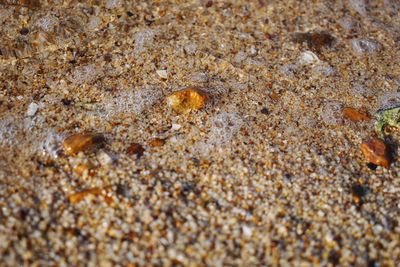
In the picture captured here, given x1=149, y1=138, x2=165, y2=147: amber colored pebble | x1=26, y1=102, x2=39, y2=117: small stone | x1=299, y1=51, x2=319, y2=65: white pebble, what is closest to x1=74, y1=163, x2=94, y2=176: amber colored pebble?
x1=149, y1=138, x2=165, y2=147: amber colored pebble

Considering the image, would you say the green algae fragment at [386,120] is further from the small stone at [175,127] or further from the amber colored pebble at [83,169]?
the amber colored pebble at [83,169]

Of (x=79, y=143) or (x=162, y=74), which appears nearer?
(x=79, y=143)

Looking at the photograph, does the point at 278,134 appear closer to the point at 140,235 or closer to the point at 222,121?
the point at 222,121

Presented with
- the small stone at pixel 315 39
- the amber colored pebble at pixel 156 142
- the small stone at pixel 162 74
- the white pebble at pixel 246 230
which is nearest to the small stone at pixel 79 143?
the amber colored pebble at pixel 156 142

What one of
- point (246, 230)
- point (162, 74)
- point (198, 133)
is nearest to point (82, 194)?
point (198, 133)

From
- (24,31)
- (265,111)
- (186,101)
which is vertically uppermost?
(24,31)

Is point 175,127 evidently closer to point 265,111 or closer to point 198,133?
point 198,133

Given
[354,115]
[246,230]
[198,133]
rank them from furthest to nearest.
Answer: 1. [354,115]
2. [198,133]
3. [246,230]
